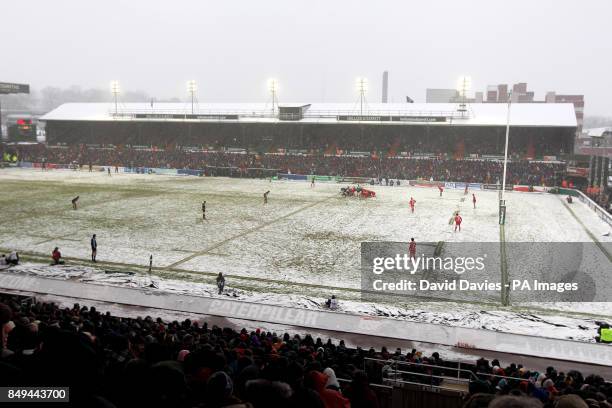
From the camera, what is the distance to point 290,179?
2753 inches

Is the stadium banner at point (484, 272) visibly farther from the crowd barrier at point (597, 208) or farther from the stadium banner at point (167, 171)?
the stadium banner at point (167, 171)

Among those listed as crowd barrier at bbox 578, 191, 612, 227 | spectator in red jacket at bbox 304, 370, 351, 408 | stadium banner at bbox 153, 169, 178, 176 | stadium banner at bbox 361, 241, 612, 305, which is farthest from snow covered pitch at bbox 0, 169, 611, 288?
stadium banner at bbox 153, 169, 178, 176

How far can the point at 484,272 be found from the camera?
2447 cm

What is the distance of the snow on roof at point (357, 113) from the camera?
6988cm

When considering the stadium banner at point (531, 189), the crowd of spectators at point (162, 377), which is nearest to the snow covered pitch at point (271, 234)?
the stadium banner at point (531, 189)

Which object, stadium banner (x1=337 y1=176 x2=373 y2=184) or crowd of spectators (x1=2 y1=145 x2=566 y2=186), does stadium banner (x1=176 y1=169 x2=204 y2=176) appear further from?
stadium banner (x1=337 y1=176 x2=373 y2=184)

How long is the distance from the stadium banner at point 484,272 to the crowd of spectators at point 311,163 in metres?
37.3

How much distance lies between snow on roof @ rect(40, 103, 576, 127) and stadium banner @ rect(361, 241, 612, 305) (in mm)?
42997

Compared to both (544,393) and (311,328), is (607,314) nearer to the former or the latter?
(311,328)

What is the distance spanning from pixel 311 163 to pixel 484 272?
172 ft

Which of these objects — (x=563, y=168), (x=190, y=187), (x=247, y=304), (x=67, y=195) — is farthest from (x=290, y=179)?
Result: (x=247, y=304)

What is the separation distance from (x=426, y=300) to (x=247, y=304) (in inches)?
288

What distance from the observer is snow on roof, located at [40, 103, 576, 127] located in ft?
229

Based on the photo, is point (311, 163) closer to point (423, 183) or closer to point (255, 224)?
point (423, 183)
